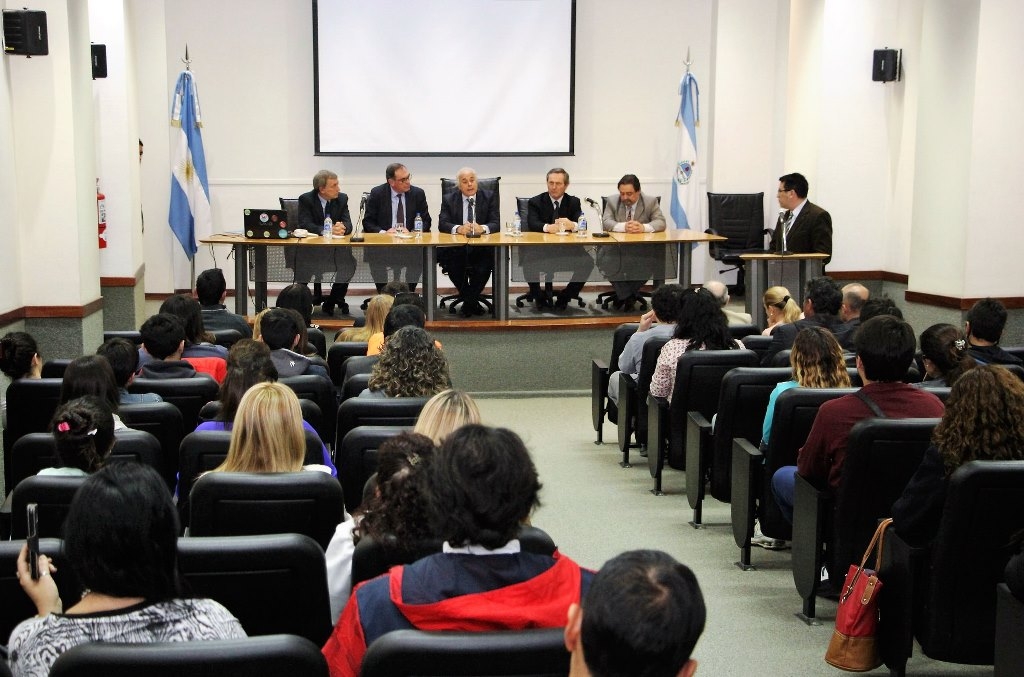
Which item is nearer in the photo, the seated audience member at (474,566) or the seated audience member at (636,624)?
the seated audience member at (636,624)

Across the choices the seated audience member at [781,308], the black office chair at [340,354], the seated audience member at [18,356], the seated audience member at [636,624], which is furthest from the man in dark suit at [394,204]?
the seated audience member at [636,624]

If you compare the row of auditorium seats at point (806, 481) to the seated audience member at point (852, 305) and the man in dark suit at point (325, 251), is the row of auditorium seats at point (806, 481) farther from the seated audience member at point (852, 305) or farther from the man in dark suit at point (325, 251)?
the man in dark suit at point (325, 251)

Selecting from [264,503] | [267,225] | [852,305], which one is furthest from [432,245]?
[264,503]

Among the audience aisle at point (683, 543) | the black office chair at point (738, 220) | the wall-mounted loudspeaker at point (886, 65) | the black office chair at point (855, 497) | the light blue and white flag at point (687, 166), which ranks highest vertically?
the wall-mounted loudspeaker at point (886, 65)

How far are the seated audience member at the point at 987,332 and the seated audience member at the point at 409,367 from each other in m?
2.18

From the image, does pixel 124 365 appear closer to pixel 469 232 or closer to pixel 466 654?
pixel 466 654

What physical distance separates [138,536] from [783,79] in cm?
1055

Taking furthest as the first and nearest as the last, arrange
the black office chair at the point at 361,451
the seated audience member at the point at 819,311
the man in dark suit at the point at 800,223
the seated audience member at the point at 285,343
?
the man in dark suit at the point at 800,223
the seated audience member at the point at 819,311
the seated audience member at the point at 285,343
the black office chair at the point at 361,451

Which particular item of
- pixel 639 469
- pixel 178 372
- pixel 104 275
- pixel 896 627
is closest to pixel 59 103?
pixel 104 275

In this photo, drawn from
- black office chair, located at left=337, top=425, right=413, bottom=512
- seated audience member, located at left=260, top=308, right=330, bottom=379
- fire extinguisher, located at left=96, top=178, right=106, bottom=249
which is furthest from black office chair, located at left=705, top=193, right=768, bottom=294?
black office chair, located at left=337, top=425, right=413, bottom=512

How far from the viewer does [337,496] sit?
308cm

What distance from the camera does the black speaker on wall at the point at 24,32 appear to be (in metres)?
6.93

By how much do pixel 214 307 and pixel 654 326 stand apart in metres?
2.48

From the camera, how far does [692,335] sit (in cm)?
563
